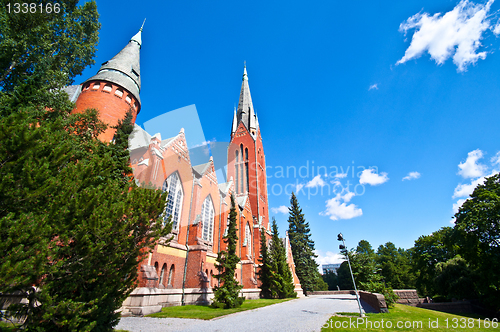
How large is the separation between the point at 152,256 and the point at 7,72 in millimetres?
12666

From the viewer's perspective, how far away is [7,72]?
1106 cm

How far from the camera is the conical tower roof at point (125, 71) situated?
22.4 m

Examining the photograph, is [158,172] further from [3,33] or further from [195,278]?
[3,33]

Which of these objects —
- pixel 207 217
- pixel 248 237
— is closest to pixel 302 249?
pixel 248 237

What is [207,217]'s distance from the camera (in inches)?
1027

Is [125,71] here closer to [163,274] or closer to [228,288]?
[163,274]

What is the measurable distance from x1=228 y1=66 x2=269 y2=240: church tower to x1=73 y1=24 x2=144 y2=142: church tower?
22625mm

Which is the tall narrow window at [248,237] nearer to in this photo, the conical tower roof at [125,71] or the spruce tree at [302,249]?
the spruce tree at [302,249]

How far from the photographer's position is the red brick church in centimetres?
1675

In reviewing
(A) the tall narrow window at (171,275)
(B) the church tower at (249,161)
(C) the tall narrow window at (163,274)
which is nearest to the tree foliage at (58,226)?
(C) the tall narrow window at (163,274)

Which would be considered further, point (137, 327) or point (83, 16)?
point (83, 16)

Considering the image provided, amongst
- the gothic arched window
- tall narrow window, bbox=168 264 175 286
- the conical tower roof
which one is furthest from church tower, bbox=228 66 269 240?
the conical tower roof

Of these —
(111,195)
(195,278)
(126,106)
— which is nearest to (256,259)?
(195,278)

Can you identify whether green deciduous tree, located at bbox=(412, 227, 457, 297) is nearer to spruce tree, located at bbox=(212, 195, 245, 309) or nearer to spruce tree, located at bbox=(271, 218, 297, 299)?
spruce tree, located at bbox=(271, 218, 297, 299)
